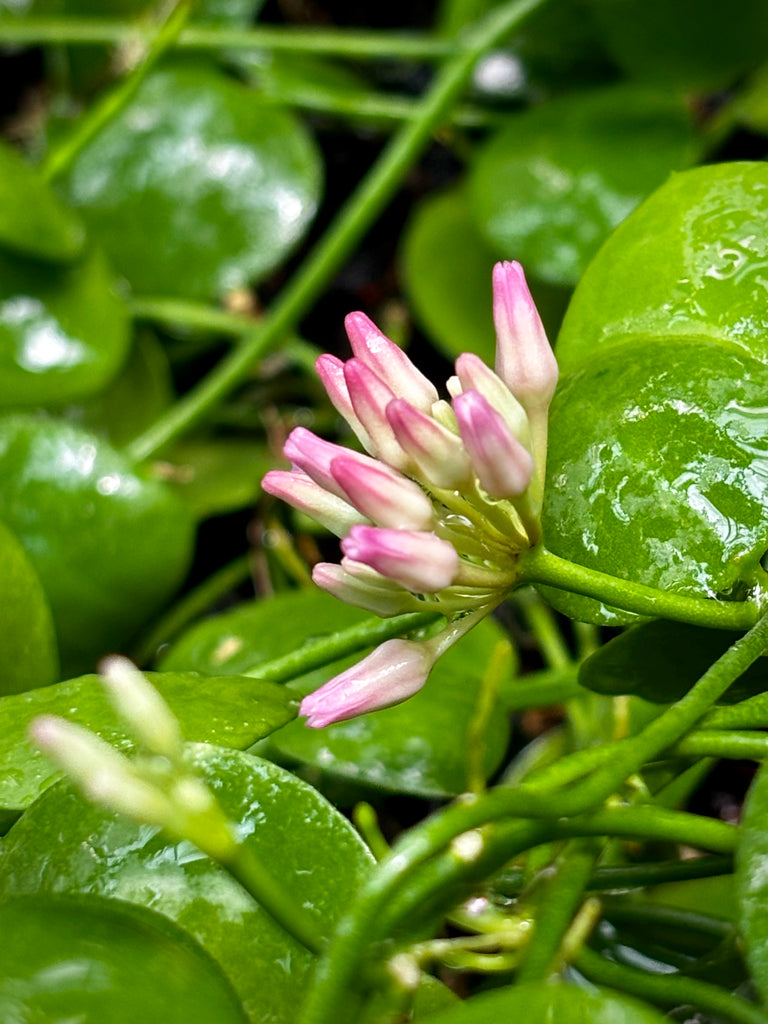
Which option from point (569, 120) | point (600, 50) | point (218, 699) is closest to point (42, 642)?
point (218, 699)

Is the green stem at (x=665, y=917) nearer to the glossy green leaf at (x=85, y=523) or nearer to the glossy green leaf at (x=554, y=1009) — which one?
the glossy green leaf at (x=554, y=1009)

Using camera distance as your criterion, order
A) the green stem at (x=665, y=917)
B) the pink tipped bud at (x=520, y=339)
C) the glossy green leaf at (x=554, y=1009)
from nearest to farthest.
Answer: the glossy green leaf at (x=554, y=1009)
the pink tipped bud at (x=520, y=339)
the green stem at (x=665, y=917)

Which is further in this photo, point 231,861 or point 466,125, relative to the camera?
point 466,125

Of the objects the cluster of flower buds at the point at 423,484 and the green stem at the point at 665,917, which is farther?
the green stem at the point at 665,917

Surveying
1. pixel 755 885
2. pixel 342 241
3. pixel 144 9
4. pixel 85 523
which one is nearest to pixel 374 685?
pixel 755 885

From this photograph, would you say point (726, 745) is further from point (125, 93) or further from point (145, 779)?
point (125, 93)

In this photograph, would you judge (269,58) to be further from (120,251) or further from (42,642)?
(42,642)

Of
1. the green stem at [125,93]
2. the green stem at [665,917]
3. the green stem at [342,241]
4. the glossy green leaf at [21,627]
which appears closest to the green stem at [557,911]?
the green stem at [665,917]
